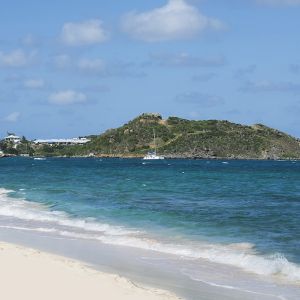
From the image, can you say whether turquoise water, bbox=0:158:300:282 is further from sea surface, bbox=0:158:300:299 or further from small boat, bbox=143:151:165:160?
small boat, bbox=143:151:165:160

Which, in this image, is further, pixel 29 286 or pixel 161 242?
pixel 161 242

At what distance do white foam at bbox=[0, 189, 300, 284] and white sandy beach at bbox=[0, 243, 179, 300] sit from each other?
3.74m

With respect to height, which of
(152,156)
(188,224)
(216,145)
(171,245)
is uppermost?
(216,145)

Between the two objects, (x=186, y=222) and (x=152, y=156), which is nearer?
(x=186, y=222)

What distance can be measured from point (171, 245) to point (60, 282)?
22.4 ft

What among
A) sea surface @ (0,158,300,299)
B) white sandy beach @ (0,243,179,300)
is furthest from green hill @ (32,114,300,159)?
white sandy beach @ (0,243,179,300)

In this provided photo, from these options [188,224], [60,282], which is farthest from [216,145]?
[60,282]

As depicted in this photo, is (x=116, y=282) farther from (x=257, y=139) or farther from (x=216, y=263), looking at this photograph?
(x=257, y=139)

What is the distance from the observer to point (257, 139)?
194 metres

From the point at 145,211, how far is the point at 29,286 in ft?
55.4

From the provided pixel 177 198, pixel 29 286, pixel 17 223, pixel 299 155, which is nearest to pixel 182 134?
pixel 299 155

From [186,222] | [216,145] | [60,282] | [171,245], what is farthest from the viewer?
[216,145]

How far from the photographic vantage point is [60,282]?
1222 cm

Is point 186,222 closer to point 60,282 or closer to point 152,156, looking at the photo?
point 60,282
